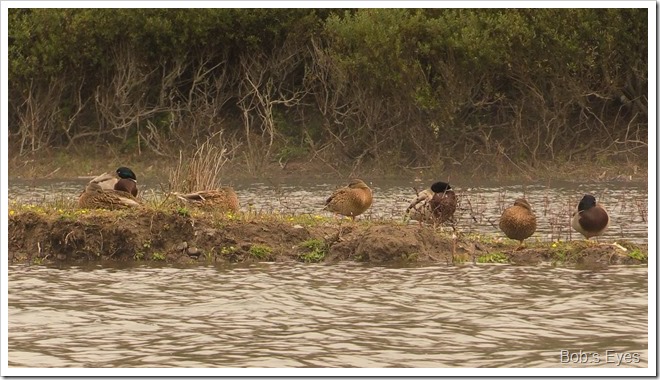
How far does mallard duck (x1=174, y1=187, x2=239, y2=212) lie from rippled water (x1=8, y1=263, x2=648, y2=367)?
237cm

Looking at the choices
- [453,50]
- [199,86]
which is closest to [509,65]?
[453,50]

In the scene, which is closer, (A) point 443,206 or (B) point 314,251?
(B) point 314,251

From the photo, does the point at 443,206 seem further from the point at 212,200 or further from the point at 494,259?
the point at 212,200

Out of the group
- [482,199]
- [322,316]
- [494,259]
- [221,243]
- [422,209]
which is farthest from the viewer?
[482,199]

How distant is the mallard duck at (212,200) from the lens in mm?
17391

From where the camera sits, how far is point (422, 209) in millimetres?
17172

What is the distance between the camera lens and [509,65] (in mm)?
31984

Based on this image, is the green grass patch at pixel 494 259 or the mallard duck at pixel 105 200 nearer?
the green grass patch at pixel 494 259

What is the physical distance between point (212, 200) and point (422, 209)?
2.79 meters

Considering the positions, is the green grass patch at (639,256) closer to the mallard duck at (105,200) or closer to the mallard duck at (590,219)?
the mallard duck at (590,219)

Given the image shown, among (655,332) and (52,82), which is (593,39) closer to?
(52,82)

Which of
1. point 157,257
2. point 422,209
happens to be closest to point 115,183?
point 157,257

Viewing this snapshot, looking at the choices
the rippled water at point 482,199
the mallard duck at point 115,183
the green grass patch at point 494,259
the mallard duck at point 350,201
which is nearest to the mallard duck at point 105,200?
the mallard duck at point 115,183

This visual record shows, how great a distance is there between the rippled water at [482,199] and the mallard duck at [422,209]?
516mm
